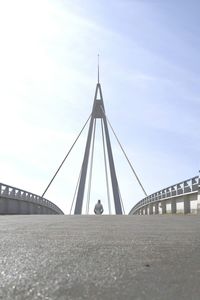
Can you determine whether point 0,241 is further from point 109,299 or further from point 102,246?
point 109,299

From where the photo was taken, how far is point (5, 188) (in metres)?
30.6

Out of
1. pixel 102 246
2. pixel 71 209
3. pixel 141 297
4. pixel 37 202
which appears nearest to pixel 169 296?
pixel 141 297

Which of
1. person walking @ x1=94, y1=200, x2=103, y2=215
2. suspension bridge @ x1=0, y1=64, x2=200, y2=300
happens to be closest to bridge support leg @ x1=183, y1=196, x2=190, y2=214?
suspension bridge @ x1=0, y1=64, x2=200, y2=300

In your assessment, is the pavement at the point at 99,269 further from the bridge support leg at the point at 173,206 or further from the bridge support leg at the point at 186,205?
the bridge support leg at the point at 173,206

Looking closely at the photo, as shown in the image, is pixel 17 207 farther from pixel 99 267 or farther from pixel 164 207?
pixel 99 267

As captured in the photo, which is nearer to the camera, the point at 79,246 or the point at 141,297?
the point at 141,297

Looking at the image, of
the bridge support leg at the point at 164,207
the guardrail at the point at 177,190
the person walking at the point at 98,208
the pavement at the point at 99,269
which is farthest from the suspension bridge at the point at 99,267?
the person walking at the point at 98,208

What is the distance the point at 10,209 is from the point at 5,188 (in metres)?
1.27

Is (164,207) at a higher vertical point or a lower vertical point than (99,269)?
higher

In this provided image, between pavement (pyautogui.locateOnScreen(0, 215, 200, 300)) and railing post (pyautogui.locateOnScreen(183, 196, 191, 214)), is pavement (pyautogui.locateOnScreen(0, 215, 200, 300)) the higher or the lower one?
the lower one

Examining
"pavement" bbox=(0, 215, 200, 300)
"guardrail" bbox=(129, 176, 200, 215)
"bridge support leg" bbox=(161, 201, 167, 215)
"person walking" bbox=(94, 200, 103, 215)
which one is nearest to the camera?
"pavement" bbox=(0, 215, 200, 300)

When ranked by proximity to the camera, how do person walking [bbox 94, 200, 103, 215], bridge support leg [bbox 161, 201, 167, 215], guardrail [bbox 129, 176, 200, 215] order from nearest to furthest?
guardrail [bbox 129, 176, 200, 215] < bridge support leg [bbox 161, 201, 167, 215] < person walking [bbox 94, 200, 103, 215]

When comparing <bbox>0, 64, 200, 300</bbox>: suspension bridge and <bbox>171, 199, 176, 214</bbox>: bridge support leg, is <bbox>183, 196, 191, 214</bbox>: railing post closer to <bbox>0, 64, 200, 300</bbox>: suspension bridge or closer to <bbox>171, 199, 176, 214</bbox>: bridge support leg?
<bbox>171, 199, 176, 214</bbox>: bridge support leg

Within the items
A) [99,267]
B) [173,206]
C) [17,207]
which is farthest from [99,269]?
[17,207]
